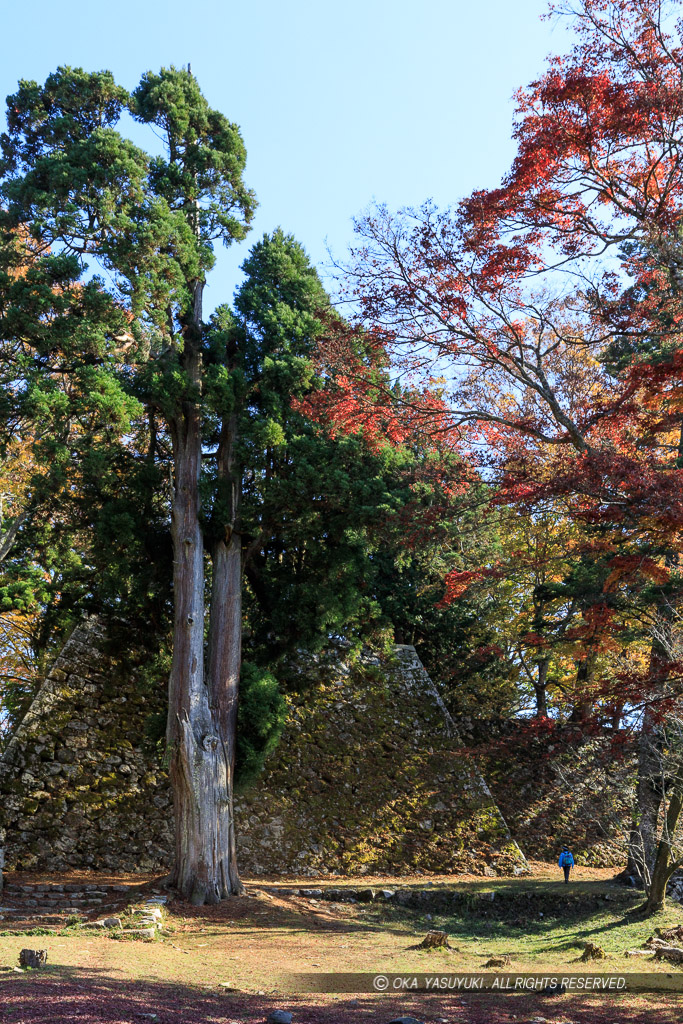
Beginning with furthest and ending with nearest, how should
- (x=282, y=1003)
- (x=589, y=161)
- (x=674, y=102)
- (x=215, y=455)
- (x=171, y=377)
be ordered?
(x=215, y=455)
(x=171, y=377)
(x=589, y=161)
(x=674, y=102)
(x=282, y=1003)

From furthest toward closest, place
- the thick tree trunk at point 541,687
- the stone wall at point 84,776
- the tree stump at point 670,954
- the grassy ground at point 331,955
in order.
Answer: the thick tree trunk at point 541,687
the stone wall at point 84,776
the tree stump at point 670,954
the grassy ground at point 331,955

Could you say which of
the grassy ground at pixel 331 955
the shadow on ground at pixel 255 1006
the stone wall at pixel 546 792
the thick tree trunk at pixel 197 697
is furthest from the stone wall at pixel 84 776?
the shadow on ground at pixel 255 1006

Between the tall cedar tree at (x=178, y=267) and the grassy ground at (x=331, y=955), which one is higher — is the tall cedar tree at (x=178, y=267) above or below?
above

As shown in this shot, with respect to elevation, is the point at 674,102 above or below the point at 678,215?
above

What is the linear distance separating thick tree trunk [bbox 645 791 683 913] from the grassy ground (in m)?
0.20

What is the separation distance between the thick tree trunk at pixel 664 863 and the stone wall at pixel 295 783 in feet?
11.5

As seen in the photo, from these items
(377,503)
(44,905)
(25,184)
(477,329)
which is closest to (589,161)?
(477,329)

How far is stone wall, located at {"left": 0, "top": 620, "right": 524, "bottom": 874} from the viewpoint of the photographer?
37.7 ft

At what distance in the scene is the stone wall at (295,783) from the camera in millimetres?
11484

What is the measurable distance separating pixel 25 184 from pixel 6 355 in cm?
207

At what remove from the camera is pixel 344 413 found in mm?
8109

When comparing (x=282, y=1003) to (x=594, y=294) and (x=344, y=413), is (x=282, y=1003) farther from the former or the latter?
(x=594, y=294)

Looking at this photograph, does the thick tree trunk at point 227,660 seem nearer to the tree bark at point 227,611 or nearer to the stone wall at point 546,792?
the tree bark at point 227,611

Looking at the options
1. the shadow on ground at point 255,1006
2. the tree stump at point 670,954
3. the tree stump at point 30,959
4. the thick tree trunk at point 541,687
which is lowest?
the tree stump at point 670,954
